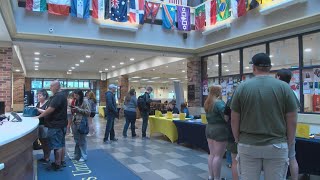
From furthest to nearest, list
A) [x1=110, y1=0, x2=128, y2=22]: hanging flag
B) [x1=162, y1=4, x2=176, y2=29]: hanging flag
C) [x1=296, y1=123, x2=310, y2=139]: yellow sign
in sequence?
[x1=162, y1=4, x2=176, y2=29]: hanging flag → [x1=110, y1=0, x2=128, y2=22]: hanging flag → [x1=296, y1=123, x2=310, y2=139]: yellow sign

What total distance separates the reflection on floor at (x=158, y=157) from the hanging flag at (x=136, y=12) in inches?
139

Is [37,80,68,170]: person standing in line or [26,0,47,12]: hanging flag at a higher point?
[26,0,47,12]: hanging flag

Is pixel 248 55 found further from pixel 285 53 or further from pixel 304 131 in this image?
pixel 304 131

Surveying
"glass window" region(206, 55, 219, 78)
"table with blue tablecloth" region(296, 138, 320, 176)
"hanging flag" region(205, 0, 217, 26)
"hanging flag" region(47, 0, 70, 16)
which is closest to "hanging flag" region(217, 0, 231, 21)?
"hanging flag" region(205, 0, 217, 26)

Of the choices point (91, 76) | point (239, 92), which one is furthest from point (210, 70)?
point (91, 76)

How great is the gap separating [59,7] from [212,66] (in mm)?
5500

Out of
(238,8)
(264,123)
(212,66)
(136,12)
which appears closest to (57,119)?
(264,123)

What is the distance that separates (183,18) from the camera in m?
8.84

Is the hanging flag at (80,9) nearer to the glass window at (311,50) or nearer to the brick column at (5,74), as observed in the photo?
the brick column at (5,74)

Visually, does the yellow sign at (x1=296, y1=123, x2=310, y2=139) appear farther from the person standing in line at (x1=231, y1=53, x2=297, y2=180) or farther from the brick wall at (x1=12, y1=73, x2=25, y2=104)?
the brick wall at (x1=12, y1=73, x2=25, y2=104)

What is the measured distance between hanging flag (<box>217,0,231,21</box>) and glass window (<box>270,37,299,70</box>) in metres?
1.49

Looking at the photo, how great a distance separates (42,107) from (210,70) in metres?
6.57

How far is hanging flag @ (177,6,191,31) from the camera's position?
8758mm

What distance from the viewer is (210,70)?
1007 centimetres
